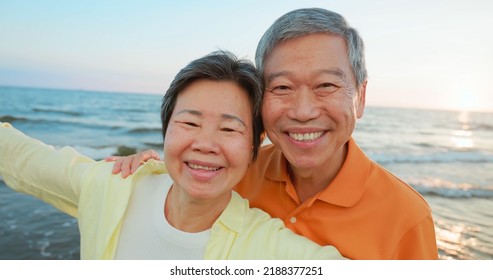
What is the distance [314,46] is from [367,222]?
104 centimetres

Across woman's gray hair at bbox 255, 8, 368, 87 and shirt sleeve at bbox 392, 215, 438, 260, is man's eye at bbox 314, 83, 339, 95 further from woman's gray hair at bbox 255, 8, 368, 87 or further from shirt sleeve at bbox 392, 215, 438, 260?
shirt sleeve at bbox 392, 215, 438, 260

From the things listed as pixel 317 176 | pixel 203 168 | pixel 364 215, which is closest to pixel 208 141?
pixel 203 168

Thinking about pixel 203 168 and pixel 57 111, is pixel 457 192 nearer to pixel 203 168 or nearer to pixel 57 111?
pixel 203 168

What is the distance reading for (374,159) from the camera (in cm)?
1245

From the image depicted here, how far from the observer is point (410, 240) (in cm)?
213

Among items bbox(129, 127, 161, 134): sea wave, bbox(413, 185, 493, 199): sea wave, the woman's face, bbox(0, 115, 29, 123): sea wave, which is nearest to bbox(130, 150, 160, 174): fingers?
the woman's face

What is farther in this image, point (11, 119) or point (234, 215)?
point (11, 119)

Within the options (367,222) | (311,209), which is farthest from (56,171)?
(367,222)

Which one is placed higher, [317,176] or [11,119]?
[317,176]

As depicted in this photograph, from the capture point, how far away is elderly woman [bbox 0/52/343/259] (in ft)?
6.44

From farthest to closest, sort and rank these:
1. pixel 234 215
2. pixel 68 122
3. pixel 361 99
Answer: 1. pixel 68 122
2. pixel 361 99
3. pixel 234 215

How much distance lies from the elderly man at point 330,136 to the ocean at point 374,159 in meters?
3.49

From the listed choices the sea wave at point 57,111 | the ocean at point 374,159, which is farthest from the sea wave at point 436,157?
the sea wave at point 57,111

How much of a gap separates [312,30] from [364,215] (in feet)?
3.62
